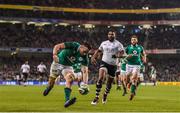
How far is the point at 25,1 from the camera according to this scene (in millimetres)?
78188

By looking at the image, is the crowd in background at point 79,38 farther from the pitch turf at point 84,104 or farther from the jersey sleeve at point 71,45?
the jersey sleeve at point 71,45

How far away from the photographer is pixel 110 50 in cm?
1791

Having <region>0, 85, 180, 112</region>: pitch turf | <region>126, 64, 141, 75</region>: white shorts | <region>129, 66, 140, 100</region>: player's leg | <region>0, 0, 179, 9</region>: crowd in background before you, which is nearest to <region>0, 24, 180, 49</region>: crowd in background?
<region>0, 0, 179, 9</region>: crowd in background

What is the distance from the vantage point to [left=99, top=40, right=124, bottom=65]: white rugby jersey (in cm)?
1781

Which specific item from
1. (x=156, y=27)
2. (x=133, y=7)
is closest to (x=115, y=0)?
(x=133, y=7)

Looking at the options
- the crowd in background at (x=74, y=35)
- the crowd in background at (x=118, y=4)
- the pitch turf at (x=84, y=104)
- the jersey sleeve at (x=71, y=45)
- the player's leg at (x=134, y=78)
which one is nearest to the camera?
the pitch turf at (x=84, y=104)

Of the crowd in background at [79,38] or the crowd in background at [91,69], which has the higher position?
the crowd in background at [79,38]

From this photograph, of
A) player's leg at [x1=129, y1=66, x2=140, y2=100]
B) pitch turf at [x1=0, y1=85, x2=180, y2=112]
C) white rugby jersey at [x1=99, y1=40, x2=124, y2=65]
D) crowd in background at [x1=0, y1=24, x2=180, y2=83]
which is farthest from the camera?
crowd in background at [x1=0, y1=24, x2=180, y2=83]

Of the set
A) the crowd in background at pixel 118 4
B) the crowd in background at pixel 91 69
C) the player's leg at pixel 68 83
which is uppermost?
the crowd in background at pixel 118 4

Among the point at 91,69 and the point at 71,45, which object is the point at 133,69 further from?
the point at 91,69

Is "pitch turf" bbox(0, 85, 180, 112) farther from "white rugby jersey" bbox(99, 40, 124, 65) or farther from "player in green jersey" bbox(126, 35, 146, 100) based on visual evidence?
"white rugby jersey" bbox(99, 40, 124, 65)

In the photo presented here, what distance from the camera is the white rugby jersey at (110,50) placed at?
1781cm

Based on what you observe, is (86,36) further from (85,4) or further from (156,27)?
(156,27)

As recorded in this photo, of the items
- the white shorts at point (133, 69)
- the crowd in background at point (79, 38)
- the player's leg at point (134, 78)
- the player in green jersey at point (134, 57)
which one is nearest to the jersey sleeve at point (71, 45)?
the player's leg at point (134, 78)
